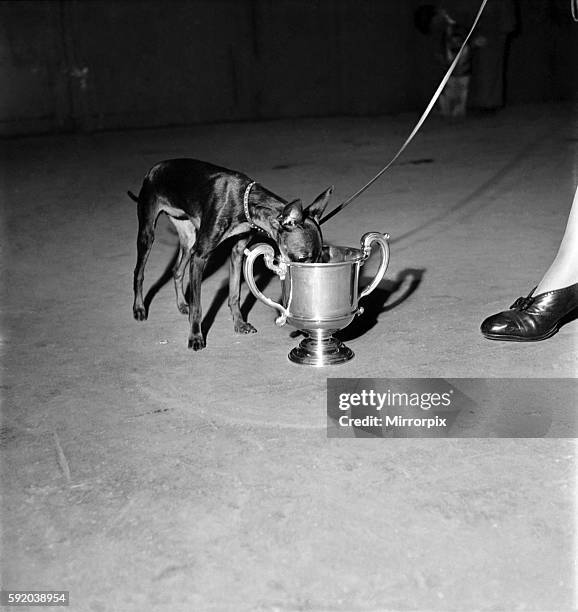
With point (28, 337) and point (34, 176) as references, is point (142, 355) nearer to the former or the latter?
point (28, 337)

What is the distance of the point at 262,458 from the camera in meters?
2.65

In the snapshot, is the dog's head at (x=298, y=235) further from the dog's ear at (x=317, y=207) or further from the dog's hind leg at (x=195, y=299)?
the dog's hind leg at (x=195, y=299)

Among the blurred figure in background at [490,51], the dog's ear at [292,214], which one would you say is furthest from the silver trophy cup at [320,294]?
the blurred figure in background at [490,51]

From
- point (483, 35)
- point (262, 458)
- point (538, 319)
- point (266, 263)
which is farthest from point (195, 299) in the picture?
point (483, 35)

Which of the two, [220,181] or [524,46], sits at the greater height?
[220,181]

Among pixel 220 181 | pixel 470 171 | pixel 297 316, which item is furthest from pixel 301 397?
pixel 470 171

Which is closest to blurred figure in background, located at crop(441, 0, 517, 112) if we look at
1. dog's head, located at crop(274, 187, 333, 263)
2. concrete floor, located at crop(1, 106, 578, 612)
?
concrete floor, located at crop(1, 106, 578, 612)

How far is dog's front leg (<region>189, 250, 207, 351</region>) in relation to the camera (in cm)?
369

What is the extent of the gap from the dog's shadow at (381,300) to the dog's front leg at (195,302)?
399mm

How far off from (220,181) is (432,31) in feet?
37.4

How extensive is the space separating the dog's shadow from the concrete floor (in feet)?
0.06

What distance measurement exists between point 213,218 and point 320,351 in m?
0.70

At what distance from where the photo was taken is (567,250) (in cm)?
358

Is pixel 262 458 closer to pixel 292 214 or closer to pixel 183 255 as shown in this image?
pixel 292 214
